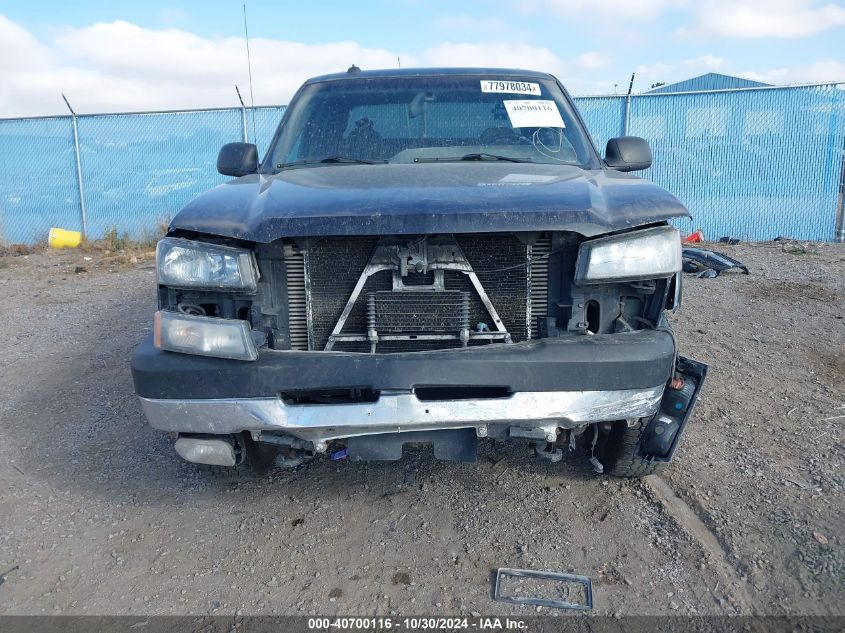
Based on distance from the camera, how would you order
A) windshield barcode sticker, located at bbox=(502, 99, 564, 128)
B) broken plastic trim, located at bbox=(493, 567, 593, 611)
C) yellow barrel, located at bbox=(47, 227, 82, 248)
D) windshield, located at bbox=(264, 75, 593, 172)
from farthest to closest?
yellow barrel, located at bbox=(47, 227, 82, 248) < windshield barcode sticker, located at bbox=(502, 99, 564, 128) < windshield, located at bbox=(264, 75, 593, 172) < broken plastic trim, located at bbox=(493, 567, 593, 611)

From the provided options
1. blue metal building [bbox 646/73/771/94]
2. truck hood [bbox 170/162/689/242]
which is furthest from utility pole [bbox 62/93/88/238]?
blue metal building [bbox 646/73/771/94]

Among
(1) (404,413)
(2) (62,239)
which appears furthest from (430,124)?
(2) (62,239)

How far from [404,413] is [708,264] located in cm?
682

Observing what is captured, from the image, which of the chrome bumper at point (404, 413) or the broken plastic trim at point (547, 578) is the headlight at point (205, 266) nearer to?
the chrome bumper at point (404, 413)

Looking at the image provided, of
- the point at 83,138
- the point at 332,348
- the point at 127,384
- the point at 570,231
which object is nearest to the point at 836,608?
the point at 570,231

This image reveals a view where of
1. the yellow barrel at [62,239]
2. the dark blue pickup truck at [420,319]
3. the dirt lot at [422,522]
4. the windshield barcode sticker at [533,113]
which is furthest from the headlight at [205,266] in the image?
the yellow barrel at [62,239]

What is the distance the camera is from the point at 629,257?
2.43m

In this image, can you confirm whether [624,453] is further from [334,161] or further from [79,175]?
[79,175]

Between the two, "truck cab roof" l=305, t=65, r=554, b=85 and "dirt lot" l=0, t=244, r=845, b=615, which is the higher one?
"truck cab roof" l=305, t=65, r=554, b=85

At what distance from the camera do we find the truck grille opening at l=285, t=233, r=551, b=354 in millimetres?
2541

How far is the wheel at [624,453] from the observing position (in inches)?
111

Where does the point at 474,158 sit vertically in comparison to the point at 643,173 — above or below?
above

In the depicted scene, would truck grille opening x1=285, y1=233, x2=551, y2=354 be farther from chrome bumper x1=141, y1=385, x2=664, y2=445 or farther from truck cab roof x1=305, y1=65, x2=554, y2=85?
truck cab roof x1=305, y1=65, x2=554, y2=85

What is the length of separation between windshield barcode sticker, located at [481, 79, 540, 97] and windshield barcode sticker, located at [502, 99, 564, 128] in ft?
0.30
